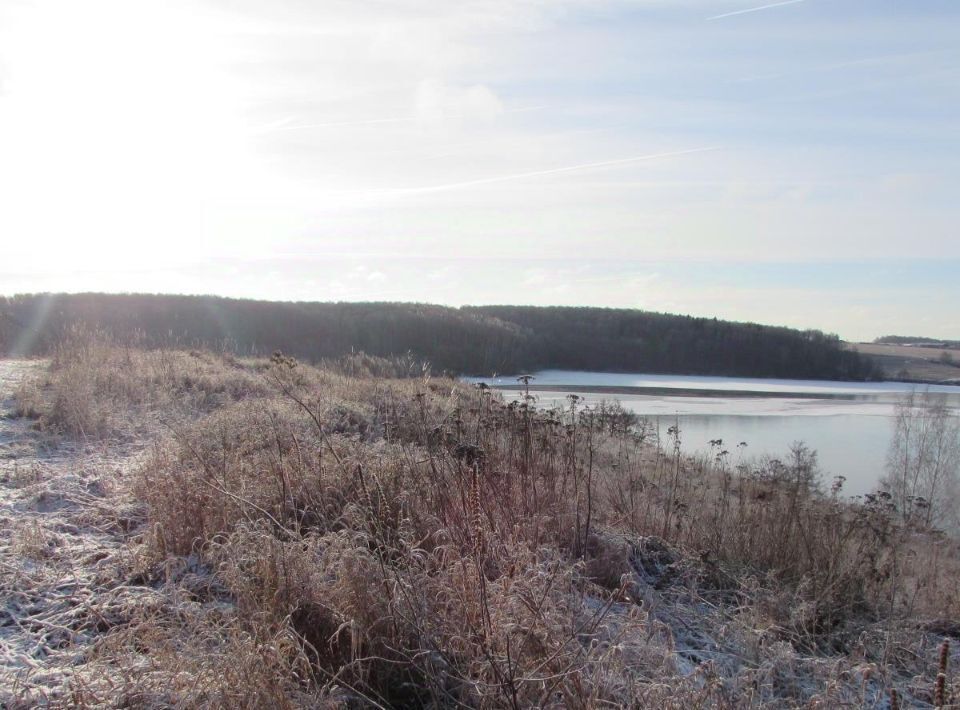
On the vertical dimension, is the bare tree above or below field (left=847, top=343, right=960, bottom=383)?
below

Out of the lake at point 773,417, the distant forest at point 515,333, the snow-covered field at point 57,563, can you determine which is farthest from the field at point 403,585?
the distant forest at point 515,333

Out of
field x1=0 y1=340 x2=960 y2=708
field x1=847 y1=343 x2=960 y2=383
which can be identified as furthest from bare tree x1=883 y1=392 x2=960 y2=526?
field x1=847 y1=343 x2=960 y2=383

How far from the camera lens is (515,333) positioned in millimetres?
51031

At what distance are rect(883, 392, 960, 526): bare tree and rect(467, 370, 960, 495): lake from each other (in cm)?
65

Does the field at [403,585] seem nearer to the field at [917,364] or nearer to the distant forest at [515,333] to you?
the distant forest at [515,333]

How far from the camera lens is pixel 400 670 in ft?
8.89

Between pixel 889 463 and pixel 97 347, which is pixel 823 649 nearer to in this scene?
pixel 97 347

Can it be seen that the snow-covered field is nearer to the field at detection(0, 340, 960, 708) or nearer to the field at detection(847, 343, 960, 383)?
the field at detection(0, 340, 960, 708)

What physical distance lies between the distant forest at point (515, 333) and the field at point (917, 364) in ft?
7.64

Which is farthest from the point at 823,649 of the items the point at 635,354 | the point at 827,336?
the point at 827,336

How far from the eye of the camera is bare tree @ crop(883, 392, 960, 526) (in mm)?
16594

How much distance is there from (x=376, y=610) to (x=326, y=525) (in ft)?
3.87

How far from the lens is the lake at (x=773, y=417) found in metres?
17.8

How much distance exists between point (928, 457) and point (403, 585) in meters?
20.6
